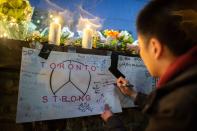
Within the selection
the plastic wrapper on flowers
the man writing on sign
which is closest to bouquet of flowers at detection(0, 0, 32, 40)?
the plastic wrapper on flowers

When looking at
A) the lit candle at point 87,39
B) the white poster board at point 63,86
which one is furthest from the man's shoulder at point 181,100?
the lit candle at point 87,39

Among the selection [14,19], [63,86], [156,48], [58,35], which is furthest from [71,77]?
[156,48]

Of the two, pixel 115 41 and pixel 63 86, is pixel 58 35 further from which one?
pixel 115 41

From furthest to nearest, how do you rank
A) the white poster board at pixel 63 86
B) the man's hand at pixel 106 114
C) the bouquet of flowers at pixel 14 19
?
the man's hand at pixel 106 114 < the bouquet of flowers at pixel 14 19 < the white poster board at pixel 63 86

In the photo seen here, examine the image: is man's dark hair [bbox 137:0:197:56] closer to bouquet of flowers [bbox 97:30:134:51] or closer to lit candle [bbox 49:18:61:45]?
lit candle [bbox 49:18:61:45]

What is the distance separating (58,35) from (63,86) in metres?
0.32

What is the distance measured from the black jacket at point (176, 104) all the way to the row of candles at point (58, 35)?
132cm

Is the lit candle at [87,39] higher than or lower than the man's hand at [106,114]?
higher

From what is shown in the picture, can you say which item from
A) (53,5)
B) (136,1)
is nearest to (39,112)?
(53,5)

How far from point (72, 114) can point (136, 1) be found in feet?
10.1

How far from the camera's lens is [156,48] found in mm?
1042

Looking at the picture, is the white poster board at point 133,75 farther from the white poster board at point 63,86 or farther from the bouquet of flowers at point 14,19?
the bouquet of flowers at point 14,19

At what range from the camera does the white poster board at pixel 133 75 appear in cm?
251

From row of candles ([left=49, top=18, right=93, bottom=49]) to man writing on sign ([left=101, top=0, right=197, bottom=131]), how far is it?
3.64 ft
